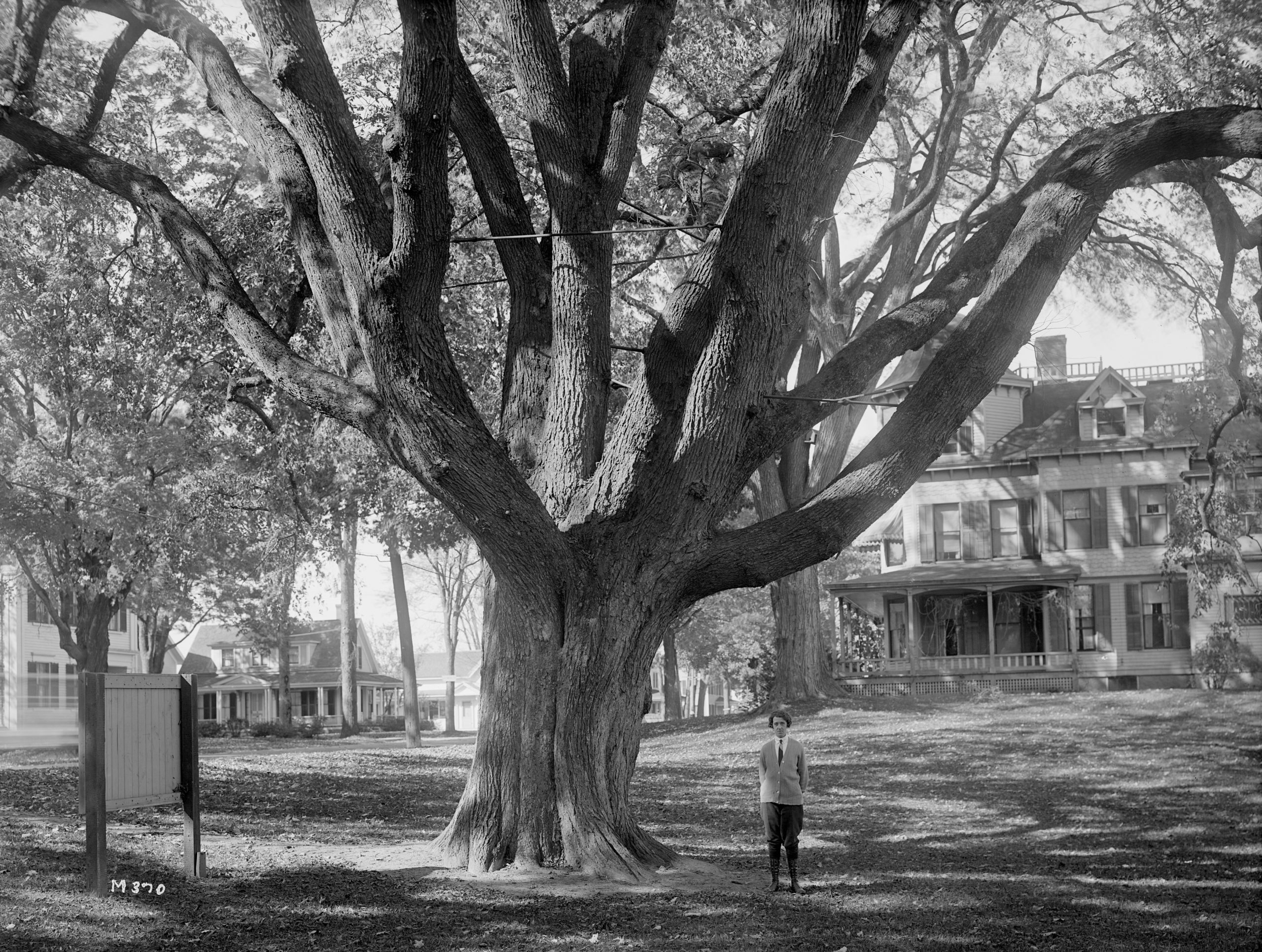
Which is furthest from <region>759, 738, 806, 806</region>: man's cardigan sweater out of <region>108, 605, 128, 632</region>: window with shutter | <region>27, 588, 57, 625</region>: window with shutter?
<region>108, 605, 128, 632</region>: window with shutter

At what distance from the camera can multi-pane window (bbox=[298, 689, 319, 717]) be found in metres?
73.4

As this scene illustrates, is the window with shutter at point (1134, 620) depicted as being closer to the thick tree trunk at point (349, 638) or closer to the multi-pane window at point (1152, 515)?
the multi-pane window at point (1152, 515)

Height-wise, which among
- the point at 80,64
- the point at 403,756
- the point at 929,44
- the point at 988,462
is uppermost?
the point at 929,44

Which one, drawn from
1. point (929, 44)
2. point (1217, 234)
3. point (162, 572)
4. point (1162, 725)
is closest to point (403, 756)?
point (162, 572)

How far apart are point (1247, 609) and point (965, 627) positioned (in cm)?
897

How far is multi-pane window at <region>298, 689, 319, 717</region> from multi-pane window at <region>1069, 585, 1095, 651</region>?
47215 mm

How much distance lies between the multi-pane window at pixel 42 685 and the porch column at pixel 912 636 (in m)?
37.6

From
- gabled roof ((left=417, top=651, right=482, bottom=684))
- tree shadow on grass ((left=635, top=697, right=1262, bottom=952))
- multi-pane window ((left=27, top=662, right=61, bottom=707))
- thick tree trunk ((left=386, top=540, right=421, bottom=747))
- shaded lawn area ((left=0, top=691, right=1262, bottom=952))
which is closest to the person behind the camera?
shaded lawn area ((left=0, top=691, right=1262, bottom=952))

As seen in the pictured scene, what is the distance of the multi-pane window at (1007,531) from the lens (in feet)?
133

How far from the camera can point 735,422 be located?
1023 cm

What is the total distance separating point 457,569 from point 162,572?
26455 millimetres

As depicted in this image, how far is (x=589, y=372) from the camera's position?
10.7 m

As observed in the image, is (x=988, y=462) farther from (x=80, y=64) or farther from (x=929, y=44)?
(x=80, y=64)

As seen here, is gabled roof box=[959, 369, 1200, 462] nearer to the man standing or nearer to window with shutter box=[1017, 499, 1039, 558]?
window with shutter box=[1017, 499, 1039, 558]
